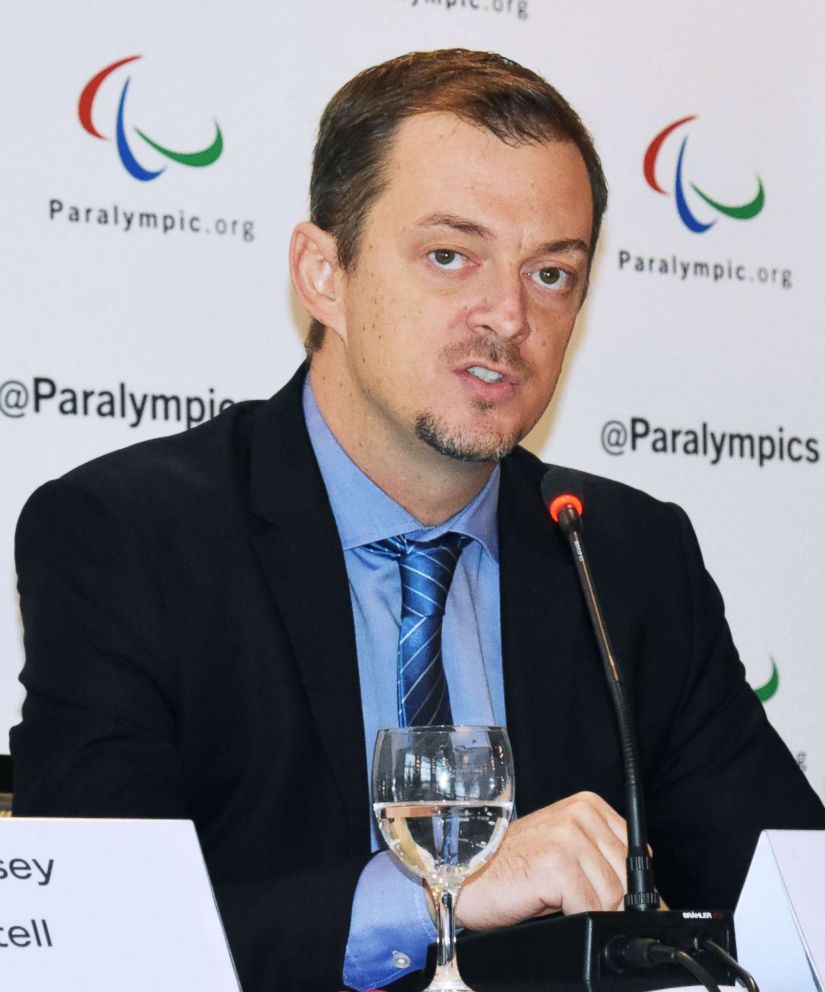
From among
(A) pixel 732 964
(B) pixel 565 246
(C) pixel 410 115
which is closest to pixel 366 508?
(B) pixel 565 246

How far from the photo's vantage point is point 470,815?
1504 mm

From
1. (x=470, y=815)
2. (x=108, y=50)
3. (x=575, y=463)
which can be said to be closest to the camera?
(x=470, y=815)

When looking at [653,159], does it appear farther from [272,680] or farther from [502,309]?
[272,680]

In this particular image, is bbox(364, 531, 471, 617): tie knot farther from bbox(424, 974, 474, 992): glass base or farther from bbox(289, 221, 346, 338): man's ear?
bbox(424, 974, 474, 992): glass base

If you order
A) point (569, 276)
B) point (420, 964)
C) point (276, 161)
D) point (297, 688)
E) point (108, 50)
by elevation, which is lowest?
point (420, 964)

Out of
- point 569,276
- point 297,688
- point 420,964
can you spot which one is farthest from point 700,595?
point 420,964

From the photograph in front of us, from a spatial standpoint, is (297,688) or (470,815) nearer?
(470,815)

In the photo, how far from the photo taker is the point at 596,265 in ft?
11.8

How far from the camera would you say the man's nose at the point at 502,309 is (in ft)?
8.03

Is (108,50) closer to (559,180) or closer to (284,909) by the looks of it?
(559,180)

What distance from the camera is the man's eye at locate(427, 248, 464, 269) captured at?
2502mm

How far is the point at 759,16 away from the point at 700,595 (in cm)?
163

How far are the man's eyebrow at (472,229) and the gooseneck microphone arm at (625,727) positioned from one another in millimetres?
502

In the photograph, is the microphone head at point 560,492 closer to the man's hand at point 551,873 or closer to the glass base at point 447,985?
the man's hand at point 551,873
